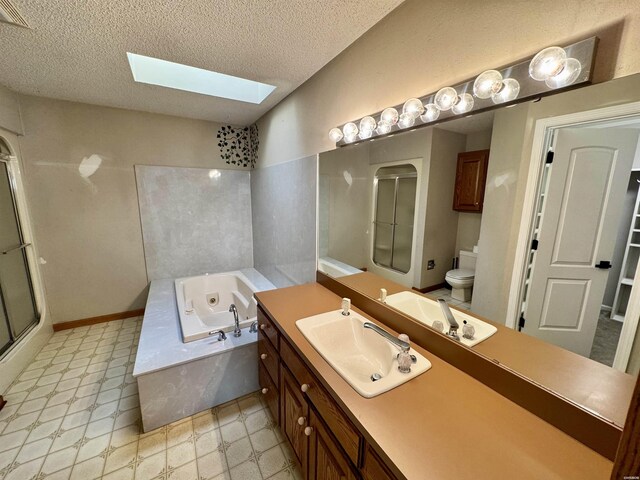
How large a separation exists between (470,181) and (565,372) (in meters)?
0.69

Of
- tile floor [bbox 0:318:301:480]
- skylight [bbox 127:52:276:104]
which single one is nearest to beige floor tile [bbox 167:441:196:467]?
tile floor [bbox 0:318:301:480]

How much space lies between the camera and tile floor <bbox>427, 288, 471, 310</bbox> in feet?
3.53

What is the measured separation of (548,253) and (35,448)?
111 inches

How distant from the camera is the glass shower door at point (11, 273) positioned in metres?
2.15

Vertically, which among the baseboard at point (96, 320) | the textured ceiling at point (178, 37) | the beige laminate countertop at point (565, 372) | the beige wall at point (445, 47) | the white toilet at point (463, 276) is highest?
the textured ceiling at point (178, 37)

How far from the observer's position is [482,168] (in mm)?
964

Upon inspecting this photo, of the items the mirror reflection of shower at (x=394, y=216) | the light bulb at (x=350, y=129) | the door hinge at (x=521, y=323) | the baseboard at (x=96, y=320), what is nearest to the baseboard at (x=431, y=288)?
the mirror reflection of shower at (x=394, y=216)

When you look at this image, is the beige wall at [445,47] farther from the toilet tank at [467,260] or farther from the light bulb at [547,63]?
the toilet tank at [467,260]

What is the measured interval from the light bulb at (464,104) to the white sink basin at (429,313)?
83 cm

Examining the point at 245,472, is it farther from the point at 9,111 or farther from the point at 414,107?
the point at 9,111

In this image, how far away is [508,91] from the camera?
2.93 feet

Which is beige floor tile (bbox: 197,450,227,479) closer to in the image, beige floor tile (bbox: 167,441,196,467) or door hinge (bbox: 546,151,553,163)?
beige floor tile (bbox: 167,441,196,467)

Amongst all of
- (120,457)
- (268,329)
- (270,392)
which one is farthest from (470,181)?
(120,457)

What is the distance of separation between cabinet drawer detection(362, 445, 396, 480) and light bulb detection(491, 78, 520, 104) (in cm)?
123
